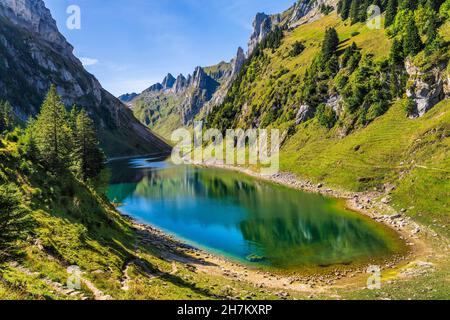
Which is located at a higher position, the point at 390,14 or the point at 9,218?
the point at 390,14

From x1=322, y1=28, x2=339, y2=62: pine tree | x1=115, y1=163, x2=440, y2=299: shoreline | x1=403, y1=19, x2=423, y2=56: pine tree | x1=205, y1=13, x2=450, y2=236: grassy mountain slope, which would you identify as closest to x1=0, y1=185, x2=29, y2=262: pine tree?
x1=115, y1=163, x2=440, y2=299: shoreline

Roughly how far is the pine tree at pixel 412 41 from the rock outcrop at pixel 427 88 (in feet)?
37.4

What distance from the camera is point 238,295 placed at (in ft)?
100

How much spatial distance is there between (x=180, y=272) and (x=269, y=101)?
149064 mm

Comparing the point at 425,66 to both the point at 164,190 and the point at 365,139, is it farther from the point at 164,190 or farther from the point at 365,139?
the point at 164,190

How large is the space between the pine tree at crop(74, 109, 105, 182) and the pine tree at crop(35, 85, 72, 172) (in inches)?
240

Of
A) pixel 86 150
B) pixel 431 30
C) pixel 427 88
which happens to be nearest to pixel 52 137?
pixel 86 150

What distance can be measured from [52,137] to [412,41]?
363 feet

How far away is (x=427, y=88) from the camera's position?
294 ft

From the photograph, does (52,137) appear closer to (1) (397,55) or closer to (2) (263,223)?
(2) (263,223)

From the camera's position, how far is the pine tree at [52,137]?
155 feet

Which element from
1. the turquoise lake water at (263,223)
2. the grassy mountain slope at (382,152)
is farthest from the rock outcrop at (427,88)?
the turquoise lake water at (263,223)

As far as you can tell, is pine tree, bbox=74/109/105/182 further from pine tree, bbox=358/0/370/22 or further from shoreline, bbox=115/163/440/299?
pine tree, bbox=358/0/370/22
